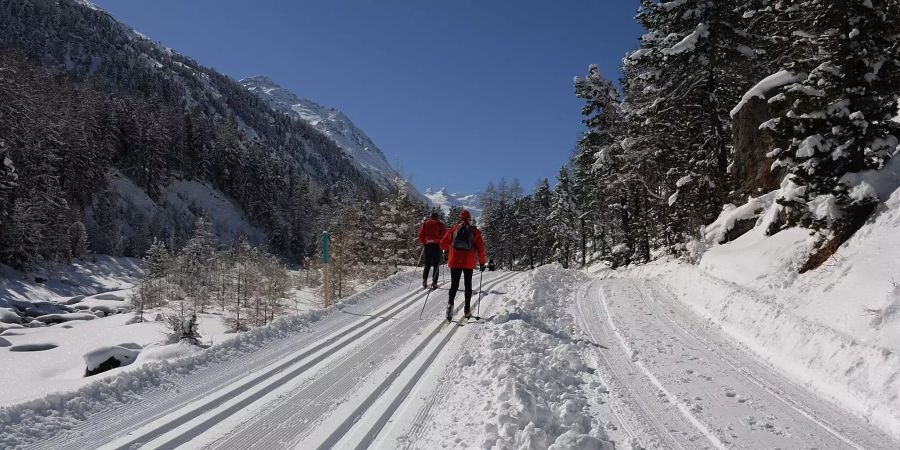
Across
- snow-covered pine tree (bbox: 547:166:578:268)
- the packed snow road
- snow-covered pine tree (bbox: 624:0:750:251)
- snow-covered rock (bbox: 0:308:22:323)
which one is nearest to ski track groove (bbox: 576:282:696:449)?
the packed snow road

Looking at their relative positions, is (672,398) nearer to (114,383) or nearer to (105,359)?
(114,383)

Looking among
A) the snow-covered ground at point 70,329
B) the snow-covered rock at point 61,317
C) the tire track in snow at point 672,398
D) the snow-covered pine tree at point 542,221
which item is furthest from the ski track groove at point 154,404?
the snow-covered pine tree at point 542,221

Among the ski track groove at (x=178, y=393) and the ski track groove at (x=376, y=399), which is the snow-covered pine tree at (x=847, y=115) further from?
the ski track groove at (x=178, y=393)

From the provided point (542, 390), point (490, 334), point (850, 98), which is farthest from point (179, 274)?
point (850, 98)

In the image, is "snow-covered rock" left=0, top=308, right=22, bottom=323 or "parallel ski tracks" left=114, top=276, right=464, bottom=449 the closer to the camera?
"parallel ski tracks" left=114, top=276, right=464, bottom=449

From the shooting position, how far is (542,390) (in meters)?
4.96

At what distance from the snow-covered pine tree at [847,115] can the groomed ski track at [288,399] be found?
260 inches

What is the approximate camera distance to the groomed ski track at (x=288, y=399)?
4137 mm

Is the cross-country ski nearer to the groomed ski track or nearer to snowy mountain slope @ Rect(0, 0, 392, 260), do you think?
the groomed ski track

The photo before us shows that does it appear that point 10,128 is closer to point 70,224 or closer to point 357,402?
point 70,224

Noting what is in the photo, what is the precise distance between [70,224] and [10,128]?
10141 millimetres

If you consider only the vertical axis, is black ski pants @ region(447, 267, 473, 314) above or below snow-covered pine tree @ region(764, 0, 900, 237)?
below

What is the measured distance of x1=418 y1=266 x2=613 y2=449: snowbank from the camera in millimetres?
3865

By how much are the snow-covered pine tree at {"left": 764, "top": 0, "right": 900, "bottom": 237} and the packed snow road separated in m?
3.01
